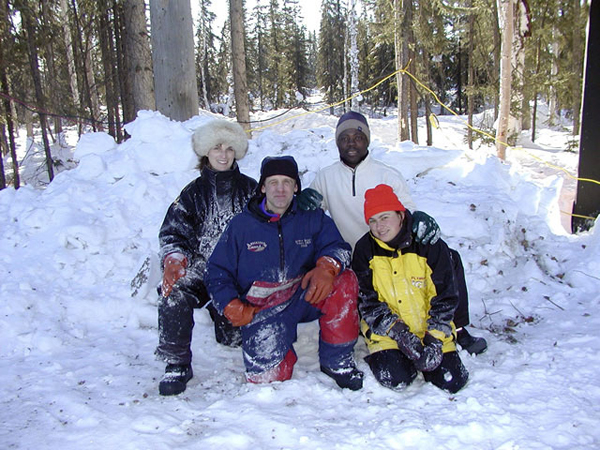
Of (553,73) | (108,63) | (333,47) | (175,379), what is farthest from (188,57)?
(333,47)

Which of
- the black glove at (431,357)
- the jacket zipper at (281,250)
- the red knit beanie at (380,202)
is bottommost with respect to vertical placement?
the black glove at (431,357)

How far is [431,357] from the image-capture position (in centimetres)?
240

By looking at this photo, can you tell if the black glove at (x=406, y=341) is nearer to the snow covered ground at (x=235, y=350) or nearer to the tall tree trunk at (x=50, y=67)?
the snow covered ground at (x=235, y=350)

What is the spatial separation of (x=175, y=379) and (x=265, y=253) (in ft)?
2.96

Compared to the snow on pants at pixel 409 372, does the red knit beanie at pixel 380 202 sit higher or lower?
higher

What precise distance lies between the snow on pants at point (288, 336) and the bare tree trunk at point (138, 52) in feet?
18.6

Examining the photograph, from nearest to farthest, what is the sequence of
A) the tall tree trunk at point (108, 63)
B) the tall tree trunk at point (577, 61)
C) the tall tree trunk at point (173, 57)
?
the tall tree trunk at point (173, 57) < the tall tree trunk at point (108, 63) < the tall tree trunk at point (577, 61)

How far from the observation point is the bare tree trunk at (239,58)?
10.2 metres

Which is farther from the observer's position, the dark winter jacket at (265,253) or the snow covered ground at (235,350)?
the dark winter jacket at (265,253)

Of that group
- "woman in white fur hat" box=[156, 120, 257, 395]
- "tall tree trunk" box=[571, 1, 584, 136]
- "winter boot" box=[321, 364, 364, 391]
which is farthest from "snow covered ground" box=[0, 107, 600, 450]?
"tall tree trunk" box=[571, 1, 584, 136]

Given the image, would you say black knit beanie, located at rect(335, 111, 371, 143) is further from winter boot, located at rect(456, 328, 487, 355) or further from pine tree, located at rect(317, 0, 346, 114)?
pine tree, located at rect(317, 0, 346, 114)

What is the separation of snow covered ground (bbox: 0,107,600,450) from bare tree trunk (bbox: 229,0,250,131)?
17.5 feet

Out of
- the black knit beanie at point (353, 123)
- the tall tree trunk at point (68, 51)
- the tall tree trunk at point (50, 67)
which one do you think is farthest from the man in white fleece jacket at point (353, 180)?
the tall tree trunk at point (68, 51)

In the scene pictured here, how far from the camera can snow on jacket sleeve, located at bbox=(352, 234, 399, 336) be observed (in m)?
2.60
